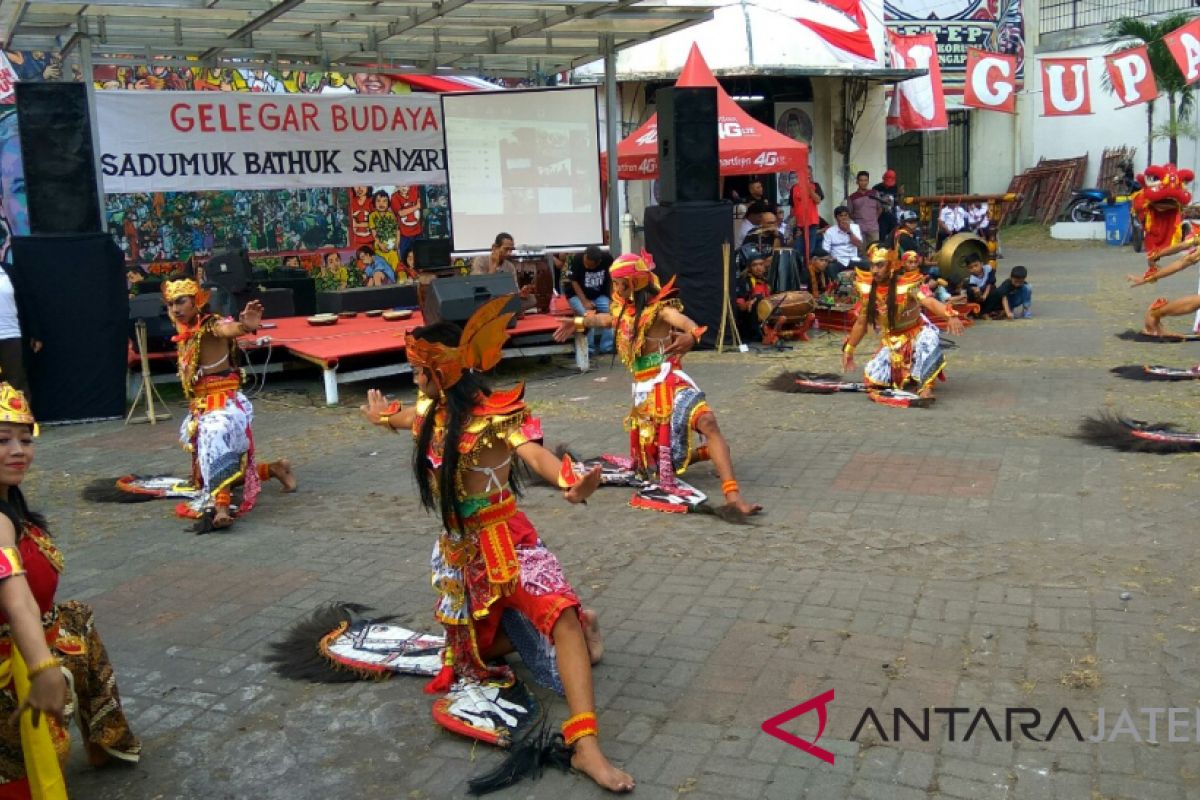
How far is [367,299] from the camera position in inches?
546

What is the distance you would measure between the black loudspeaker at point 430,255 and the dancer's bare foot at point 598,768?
10934 millimetres

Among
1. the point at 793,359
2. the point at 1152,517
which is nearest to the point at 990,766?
the point at 1152,517

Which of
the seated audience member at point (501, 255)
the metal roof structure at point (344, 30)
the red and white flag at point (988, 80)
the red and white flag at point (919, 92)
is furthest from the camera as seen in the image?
the red and white flag at point (919, 92)

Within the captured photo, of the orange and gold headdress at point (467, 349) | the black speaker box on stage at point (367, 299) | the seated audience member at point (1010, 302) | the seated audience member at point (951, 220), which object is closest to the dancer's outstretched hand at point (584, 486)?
the orange and gold headdress at point (467, 349)

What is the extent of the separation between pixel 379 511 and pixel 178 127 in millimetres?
7875

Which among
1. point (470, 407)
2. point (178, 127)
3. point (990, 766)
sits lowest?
point (990, 766)

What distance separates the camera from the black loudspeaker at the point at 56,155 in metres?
9.67

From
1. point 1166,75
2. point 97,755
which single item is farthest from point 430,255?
point 1166,75

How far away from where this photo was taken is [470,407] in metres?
3.85

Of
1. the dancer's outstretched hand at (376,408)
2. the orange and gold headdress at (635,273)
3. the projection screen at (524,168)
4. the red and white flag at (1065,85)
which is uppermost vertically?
the red and white flag at (1065,85)

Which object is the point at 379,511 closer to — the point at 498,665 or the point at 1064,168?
the point at 498,665

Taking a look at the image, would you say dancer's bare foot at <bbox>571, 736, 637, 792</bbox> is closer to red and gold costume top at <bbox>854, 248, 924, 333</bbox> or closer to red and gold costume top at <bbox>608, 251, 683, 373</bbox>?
Result: red and gold costume top at <bbox>608, 251, 683, 373</bbox>

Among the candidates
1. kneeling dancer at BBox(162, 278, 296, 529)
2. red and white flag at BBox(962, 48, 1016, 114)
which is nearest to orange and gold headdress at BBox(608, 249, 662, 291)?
kneeling dancer at BBox(162, 278, 296, 529)

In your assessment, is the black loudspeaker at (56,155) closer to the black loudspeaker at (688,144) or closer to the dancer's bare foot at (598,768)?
the black loudspeaker at (688,144)
